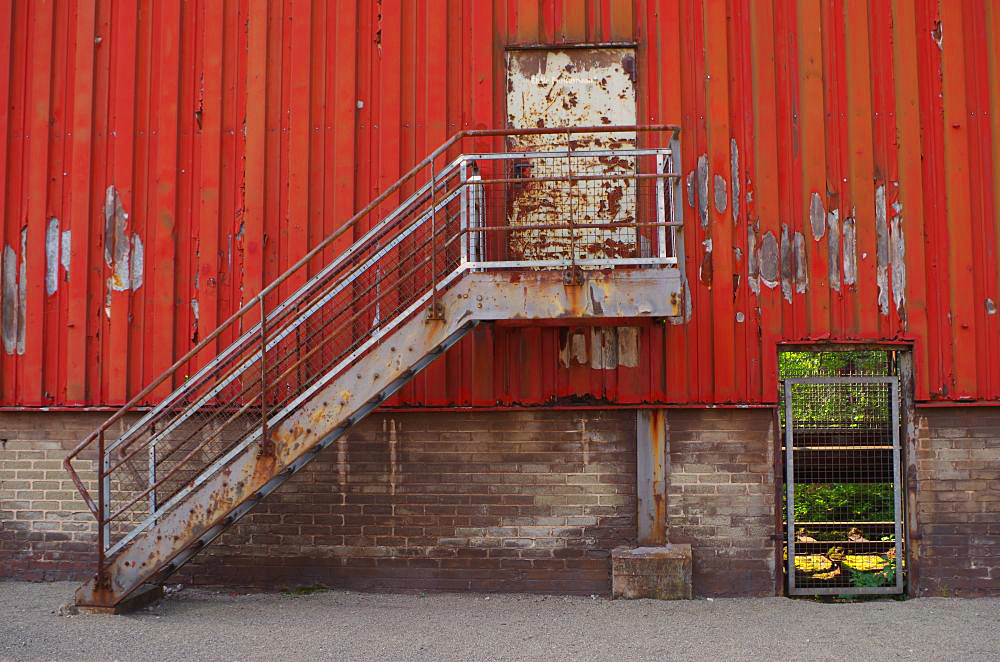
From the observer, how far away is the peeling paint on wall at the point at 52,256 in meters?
8.35

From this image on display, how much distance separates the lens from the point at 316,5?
329 inches

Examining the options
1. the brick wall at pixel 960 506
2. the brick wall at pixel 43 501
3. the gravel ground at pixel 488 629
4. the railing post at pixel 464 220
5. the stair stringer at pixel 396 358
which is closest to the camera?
the gravel ground at pixel 488 629

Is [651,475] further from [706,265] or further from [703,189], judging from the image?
[703,189]

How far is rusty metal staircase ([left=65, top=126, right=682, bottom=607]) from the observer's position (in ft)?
21.4

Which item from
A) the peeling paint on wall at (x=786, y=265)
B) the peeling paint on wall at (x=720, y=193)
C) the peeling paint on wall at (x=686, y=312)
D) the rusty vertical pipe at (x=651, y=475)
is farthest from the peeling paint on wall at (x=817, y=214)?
the rusty vertical pipe at (x=651, y=475)

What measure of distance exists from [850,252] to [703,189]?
1.50 metres

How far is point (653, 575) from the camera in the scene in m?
7.42

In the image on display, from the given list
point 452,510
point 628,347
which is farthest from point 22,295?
point 628,347

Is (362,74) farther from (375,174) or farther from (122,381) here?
(122,381)

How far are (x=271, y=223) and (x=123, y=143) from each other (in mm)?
1755

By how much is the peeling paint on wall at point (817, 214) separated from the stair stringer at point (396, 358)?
7.18 ft

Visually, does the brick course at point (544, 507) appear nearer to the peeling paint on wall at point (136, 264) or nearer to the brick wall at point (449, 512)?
the brick wall at point (449, 512)

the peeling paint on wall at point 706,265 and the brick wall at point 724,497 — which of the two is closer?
the brick wall at point 724,497

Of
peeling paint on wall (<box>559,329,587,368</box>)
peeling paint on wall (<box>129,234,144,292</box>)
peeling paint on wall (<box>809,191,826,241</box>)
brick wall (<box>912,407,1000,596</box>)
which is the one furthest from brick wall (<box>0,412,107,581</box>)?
brick wall (<box>912,407,1000,596</box>)
